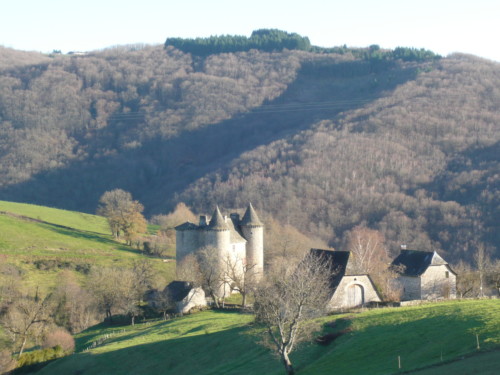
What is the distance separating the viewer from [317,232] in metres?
147

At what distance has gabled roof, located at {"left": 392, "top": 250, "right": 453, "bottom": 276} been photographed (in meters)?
59.1

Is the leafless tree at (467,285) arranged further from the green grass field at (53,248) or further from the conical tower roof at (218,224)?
the green grass field at (53,248)

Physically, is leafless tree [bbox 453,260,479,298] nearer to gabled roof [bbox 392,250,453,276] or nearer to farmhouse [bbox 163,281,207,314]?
gabled roof [bbox 392,250,453,276]

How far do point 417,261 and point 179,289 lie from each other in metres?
20.7

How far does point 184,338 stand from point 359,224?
106558 mm

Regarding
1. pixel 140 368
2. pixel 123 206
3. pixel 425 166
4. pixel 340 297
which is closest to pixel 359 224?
pixel 425 166

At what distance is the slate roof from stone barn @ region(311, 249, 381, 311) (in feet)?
52.0

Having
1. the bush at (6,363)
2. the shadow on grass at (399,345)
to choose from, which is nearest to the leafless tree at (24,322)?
the bush at (6,363)

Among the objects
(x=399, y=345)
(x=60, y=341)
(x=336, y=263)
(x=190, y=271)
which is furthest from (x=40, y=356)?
(x=399, y=345)

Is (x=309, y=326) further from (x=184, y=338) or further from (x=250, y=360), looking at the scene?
(x=184, y=338)

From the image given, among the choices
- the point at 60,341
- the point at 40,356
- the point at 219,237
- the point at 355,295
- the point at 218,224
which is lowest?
the point at 40,356

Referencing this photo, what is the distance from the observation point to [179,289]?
6694 centimetres

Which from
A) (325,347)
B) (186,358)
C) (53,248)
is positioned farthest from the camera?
(53,248)

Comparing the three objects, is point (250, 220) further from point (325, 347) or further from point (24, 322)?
point (325, 347)
